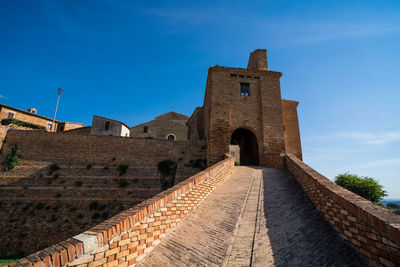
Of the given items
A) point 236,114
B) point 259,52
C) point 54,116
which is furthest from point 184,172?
point 54,116

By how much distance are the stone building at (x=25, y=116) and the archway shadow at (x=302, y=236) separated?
32.7 metres

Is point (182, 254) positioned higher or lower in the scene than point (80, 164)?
lower

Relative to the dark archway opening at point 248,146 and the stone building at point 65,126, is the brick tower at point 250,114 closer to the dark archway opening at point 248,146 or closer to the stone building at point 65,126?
the dark archway opening at point 248,146

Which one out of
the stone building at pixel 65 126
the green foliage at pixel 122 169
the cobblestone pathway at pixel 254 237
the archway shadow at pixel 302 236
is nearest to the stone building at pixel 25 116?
the stone building at pixel 65 126

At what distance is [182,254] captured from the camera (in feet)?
11.4

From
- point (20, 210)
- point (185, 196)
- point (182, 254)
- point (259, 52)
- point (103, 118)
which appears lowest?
point (20, 210)

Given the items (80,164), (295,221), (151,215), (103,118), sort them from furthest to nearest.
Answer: (103,118) → (80,164) → (295,221) → (151,215)

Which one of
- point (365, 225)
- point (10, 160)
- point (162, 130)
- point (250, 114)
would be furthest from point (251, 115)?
point (10, 160)

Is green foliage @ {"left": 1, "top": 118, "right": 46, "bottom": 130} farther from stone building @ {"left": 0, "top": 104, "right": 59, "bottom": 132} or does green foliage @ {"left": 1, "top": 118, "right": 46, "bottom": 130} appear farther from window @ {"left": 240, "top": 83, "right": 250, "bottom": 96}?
window @ {"left": 240, "top": 83, "right": 250, "bottom": 96}

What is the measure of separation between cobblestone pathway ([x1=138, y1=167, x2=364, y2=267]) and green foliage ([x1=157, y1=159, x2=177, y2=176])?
861cm

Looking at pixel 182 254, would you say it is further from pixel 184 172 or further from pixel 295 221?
pixel 184 172

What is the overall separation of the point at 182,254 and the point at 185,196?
5.49 feet

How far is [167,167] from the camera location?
1433 centimetres

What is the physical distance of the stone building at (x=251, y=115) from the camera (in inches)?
548
